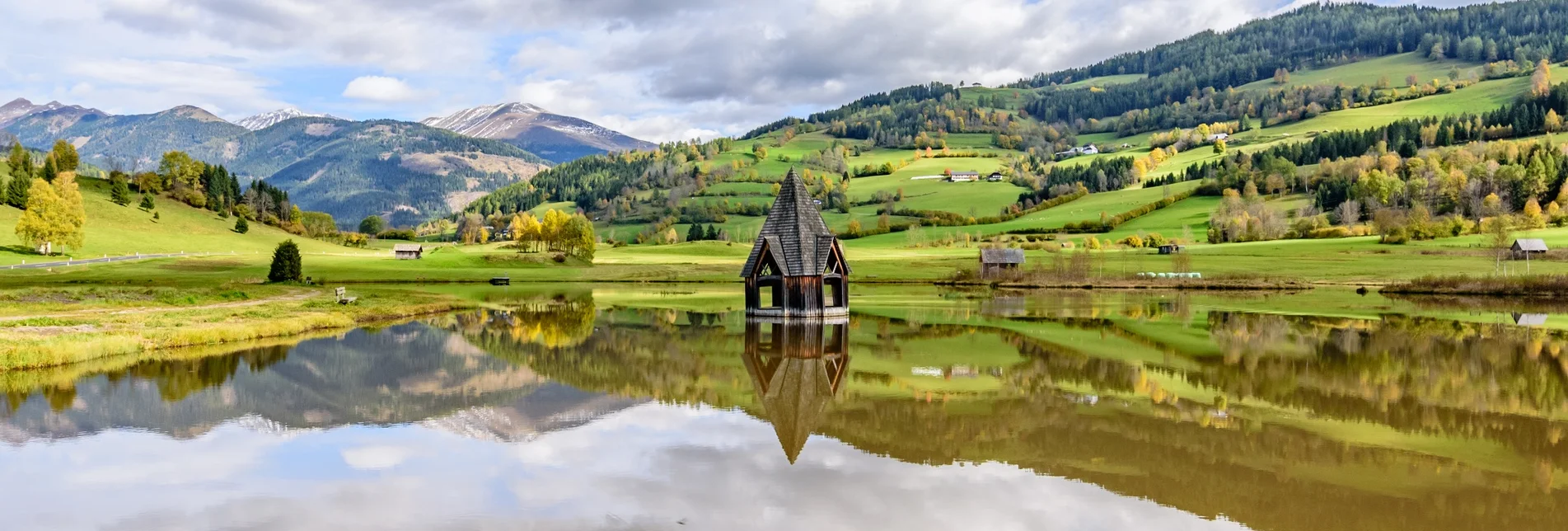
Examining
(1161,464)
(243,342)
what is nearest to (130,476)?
(1161,464)

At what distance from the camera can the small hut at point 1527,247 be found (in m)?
82.3

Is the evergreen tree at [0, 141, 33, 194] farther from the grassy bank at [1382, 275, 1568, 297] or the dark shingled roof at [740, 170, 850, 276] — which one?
the grassy bank at [1382, 275, 1568, 297]

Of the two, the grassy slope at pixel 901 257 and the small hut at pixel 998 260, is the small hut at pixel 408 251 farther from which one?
the small hut at pixel 998 260

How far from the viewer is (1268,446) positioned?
1612 cm

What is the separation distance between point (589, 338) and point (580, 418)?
16.9 m

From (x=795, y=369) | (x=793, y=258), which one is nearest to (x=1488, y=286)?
(x=793, y=258)

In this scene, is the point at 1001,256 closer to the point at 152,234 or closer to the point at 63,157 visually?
the point at 152,234

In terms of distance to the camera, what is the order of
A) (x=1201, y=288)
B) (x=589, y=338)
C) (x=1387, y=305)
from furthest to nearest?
(x=1201, y=288), (x=1387, y=305), (x=589, y=338)

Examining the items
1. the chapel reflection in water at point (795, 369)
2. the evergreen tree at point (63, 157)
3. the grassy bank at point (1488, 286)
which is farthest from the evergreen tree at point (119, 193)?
the grassy bank at point (1488, 286)

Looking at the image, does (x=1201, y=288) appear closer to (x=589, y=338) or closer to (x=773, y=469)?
(x=589, y=338)

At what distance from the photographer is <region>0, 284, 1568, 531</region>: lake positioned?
12578mm

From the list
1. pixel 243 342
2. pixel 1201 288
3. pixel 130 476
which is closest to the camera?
pixel 130 476

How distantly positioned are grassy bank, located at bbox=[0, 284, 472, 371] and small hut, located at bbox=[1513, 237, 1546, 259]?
8412cm

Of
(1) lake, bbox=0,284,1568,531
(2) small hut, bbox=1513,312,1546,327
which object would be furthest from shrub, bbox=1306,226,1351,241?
(1) lake, bbox=0,284,1568,531
